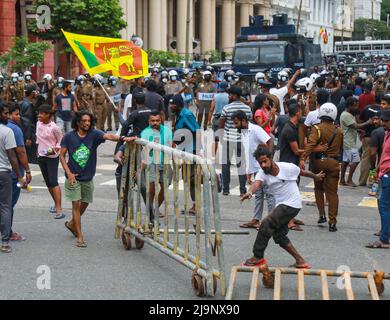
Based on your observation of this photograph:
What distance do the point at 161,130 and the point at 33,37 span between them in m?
31.9

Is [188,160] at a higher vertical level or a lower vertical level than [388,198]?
higher

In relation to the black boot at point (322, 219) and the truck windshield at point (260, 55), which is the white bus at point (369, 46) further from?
the black boot at point (322, 219)

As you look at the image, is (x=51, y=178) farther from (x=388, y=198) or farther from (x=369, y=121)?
(x=369, y=121)

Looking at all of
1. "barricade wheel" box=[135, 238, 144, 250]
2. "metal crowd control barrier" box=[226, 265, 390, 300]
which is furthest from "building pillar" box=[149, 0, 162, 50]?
"metal crowd control barrier" box=[226, 265, 390, 300]

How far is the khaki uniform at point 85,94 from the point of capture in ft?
68.1

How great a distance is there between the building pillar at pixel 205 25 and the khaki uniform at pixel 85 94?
45.0 m

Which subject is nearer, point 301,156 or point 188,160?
point 188,160

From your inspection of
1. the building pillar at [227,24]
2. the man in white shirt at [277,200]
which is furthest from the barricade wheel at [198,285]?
the building pillar at [227,24]

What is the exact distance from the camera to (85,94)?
68.7 ft

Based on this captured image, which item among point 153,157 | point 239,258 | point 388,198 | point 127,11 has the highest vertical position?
point 127,11

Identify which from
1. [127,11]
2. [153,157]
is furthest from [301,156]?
[127,11]

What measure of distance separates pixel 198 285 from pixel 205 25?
199 feet

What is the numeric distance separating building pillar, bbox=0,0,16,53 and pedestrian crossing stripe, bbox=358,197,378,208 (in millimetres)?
27832
